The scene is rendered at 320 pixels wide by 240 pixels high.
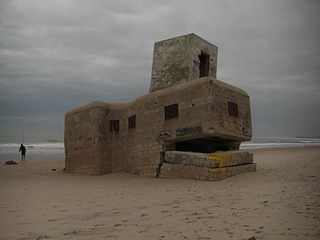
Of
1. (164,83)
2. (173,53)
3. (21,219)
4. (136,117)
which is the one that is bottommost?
(21,219)

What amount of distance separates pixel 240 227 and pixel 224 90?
677cm

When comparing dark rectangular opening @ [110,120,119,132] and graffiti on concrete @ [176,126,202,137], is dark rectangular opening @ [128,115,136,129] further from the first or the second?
graffiti on concrete @ [176,126,202,137]

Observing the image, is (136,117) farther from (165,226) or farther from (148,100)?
(165,226)

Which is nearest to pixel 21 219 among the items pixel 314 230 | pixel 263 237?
pixel 263 237

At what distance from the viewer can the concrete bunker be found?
31.6 ft

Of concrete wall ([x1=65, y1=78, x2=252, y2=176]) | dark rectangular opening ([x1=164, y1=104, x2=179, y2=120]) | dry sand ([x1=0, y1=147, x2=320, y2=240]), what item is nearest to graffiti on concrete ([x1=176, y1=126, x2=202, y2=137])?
concrete wall ([x1=65, y1=78, x2=252, y2=176])

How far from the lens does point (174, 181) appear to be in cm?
948

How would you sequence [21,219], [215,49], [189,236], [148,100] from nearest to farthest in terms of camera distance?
1. [189,236]
2. [21,219]
3. [148,100]
4. [215,49]

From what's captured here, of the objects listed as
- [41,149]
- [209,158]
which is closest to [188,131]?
[209,158]

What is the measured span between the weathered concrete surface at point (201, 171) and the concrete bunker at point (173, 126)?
29 millimetres

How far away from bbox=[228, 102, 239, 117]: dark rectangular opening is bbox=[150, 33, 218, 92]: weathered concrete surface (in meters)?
2.52

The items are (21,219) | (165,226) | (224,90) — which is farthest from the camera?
(224,90)

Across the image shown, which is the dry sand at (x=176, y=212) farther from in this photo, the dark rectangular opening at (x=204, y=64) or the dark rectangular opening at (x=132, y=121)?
the dark rectangular opening at (x=204, y=64)

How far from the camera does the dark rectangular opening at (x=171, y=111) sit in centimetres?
1058
